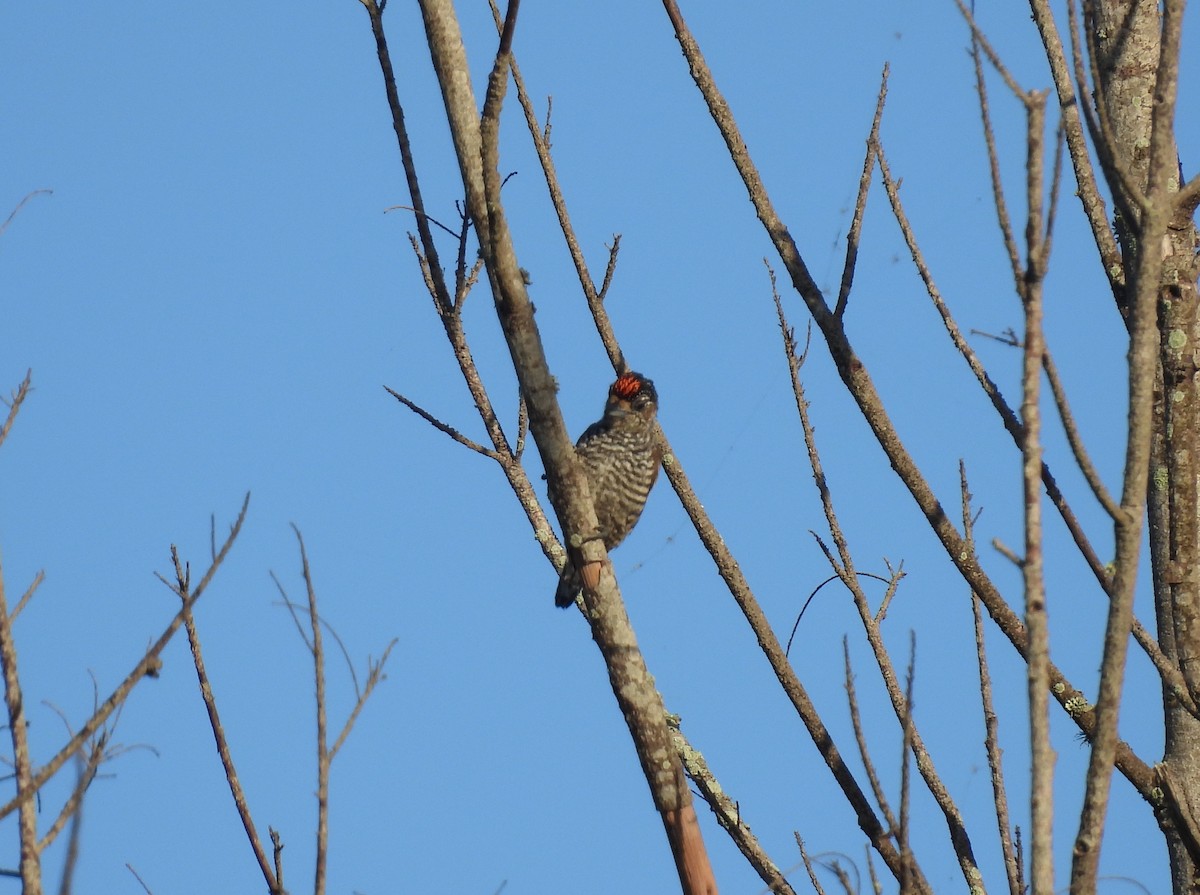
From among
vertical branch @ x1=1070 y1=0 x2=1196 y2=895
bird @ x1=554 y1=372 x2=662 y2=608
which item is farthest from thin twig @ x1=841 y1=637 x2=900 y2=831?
→ bird @ x1=554 y1=372 x2=662 y2=608

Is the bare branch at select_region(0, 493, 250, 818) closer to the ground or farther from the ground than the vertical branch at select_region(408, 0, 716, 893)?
closer to the ground

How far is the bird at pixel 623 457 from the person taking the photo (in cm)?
709

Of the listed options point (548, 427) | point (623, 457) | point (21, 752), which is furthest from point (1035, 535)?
point (623, 457)

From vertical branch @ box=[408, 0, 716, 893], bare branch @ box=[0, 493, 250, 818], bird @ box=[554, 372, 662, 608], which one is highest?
bird @ box=[554, 372, 662, 608]

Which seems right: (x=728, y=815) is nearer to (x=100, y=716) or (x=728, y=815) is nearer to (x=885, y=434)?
(x=885, y=434)

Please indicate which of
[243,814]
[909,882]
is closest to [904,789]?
[909,882]

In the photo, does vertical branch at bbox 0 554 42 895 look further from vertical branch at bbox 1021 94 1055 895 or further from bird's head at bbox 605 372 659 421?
bird's head at bbox 605 372 659 421

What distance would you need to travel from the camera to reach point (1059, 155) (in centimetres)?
276

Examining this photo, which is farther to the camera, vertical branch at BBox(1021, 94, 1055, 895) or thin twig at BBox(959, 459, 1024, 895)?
thin twig at BBox(959, 459, 1024, 895)

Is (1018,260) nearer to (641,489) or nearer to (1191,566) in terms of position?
(1191,566)

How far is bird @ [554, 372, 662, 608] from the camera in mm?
7090

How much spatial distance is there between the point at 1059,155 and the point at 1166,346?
1.12m

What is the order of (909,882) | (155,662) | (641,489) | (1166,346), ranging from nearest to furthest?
(155,662) < (909,882) < (1166,346) < (641,489)

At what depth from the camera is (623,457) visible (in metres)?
7.09
